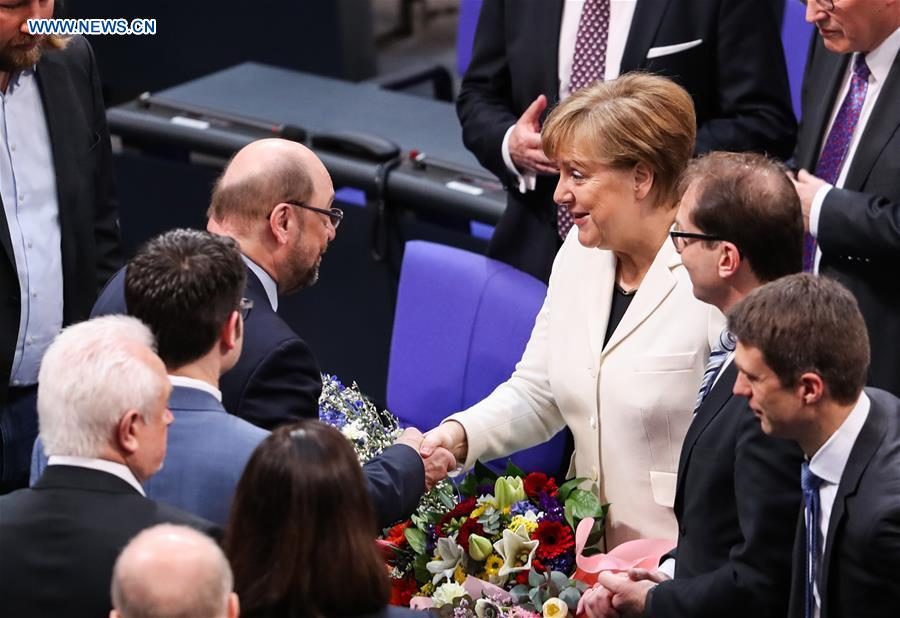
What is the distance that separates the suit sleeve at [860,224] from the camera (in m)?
3.50

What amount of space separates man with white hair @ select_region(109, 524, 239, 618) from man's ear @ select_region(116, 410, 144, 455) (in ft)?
1.15

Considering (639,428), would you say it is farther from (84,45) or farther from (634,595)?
(84,45)

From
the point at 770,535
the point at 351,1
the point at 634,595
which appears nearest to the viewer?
the point at 770,535

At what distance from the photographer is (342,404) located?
330 cm

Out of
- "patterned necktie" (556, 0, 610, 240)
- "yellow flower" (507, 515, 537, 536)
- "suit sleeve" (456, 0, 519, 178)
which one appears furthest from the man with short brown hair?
"suit sleeve" (456, 0, 519, 178)

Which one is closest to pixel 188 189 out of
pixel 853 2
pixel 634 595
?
pixel 853 2

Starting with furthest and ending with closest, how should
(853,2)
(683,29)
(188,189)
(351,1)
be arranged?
(351,1)
(188,189)
(683,29)
(853,2)

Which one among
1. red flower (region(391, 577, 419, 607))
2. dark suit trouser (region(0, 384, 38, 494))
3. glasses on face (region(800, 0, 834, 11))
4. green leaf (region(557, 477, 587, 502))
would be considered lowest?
dark suit trouser (region(0, 384, 38, 494))

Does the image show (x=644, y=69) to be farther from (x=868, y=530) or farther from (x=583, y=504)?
(x=868, y=530)

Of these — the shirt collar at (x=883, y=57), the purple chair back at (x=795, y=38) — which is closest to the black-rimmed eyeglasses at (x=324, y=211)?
the shirt collar at (x=883, y=57)

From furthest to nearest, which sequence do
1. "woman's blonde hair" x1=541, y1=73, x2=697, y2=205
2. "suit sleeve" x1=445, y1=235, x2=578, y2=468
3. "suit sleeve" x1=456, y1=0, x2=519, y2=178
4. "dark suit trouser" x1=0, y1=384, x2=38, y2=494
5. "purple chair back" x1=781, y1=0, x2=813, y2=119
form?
1. "purple chair back" x1=781, y1=0, x2=813, y2=119
2. "suit sleeve" x1=456, y1=0, x2=519, y2=178
3. "dark suit trouser" x1=0, y1=384, x2=38, y2=494
4. "suit sleeve" x1=445, y1=235, x2=578, y2=468
5. "woman's blonde hair" x1=541, y1=73, x2=697, y2=205

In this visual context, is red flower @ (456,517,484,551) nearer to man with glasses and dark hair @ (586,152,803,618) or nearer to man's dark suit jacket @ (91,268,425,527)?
man's dark suit jacket @ (91,268,425,527)

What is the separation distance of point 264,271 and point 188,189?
2.79 meters

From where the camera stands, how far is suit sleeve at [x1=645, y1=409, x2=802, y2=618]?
2.53m
